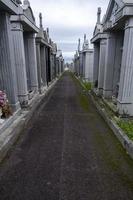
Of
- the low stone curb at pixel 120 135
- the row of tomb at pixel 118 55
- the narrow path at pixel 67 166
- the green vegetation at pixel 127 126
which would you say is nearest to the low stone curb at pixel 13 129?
the narrow path at pixel 67 166

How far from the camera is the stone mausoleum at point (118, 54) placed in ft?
19.5

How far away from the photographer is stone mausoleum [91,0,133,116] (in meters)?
5.95

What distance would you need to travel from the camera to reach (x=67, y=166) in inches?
153

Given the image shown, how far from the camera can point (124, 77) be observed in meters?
6.30

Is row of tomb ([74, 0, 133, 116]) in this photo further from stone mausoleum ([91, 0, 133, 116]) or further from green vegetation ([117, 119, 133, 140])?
green vegetation ([117, 119, 133, 140])

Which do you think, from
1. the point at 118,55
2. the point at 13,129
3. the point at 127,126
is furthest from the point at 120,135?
the point at 118,55

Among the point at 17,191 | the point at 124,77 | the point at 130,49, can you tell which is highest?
the point at 130,49

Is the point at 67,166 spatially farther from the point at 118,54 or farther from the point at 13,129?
the point at 118,54

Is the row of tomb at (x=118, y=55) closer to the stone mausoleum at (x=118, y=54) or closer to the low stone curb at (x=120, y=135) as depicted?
the stone mausoleum at (x=118, y=54)

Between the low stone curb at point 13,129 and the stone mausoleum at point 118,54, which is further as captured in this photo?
the stone mausoleum at point 118,54

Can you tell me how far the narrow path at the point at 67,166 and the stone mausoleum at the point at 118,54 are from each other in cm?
161

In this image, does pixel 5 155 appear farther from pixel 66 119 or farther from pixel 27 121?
pixel 66 119

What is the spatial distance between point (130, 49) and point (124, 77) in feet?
3.41

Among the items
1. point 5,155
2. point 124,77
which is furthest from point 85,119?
point 5,155
